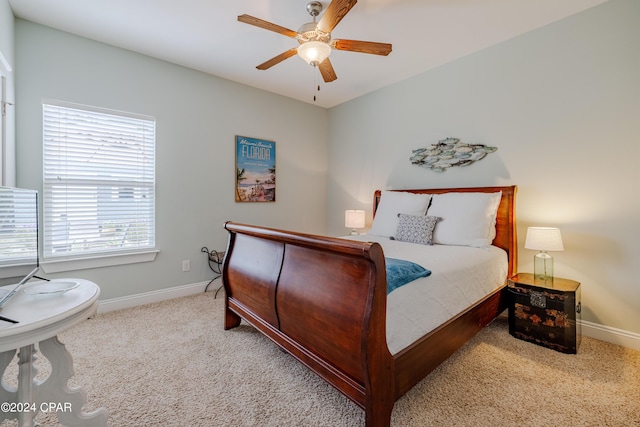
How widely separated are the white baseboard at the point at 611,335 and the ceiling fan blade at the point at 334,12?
3.03 metres

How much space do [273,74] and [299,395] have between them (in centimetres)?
325

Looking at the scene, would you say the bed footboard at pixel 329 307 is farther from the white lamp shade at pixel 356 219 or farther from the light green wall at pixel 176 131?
the white lamp shade at pixel 356 219

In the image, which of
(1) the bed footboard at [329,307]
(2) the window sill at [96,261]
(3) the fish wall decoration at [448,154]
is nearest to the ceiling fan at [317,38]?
(1) the bed footboard at [329,307]

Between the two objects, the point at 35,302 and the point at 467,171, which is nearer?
the point at 35,302

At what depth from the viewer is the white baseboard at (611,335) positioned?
210cm

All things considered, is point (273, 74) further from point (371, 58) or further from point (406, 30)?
point (406, 30)

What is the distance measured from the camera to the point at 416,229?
269 centimetres

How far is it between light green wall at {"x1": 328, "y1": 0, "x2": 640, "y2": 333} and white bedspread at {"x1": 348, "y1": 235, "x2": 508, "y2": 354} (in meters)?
0.64

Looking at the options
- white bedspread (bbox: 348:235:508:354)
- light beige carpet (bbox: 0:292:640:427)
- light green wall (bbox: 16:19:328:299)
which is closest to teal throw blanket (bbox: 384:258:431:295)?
white bedspread (bbox: 348:235:508:354)

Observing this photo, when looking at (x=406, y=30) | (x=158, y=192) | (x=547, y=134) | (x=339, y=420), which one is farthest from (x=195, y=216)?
(x=547, y=134)

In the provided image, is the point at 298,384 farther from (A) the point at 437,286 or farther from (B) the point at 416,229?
(B) the point at 416,229

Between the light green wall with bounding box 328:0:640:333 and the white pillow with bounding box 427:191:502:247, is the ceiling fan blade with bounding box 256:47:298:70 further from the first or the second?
the white pillow with bounding box 427:191:502:247

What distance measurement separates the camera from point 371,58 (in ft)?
9.68

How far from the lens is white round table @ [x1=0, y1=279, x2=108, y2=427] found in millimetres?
875
